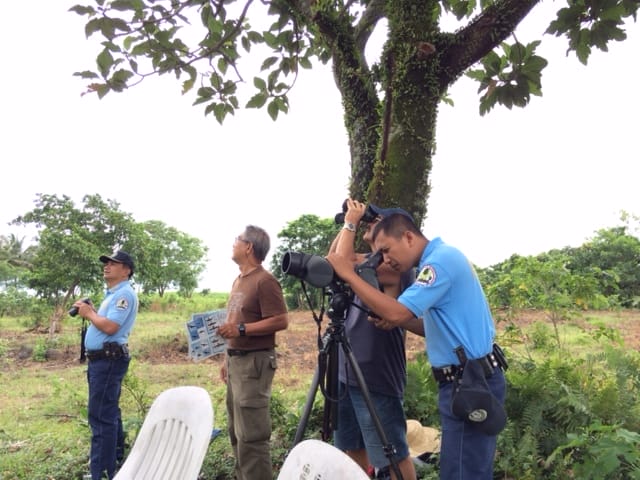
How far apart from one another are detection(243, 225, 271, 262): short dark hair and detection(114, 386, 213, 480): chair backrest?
48.8 inches

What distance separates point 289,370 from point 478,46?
5824 mm

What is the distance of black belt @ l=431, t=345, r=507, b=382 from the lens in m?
1.82

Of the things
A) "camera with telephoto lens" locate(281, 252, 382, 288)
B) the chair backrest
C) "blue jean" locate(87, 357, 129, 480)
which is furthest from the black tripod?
"blue jean" locate(87, 357, 129, 480)

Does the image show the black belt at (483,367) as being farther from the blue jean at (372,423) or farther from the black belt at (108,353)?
the black belt at (108,353)

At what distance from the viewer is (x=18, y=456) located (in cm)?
386

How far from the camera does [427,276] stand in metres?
1.82

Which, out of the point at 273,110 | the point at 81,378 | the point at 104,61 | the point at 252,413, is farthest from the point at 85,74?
the point at 81,378

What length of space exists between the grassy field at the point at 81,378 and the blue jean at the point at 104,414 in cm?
40

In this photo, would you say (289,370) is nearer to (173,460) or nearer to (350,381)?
(350,381)

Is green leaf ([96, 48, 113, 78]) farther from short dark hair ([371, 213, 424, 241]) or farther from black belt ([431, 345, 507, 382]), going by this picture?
black belt ([431, 345, 507, 382])

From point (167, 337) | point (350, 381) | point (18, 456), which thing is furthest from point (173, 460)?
point (167, 337)

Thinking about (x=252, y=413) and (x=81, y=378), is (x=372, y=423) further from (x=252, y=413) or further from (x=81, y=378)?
(x=81, y=378)

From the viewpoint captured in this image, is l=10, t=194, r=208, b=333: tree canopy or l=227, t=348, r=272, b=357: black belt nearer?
l=227, t=348, r=272, b=357: black belt

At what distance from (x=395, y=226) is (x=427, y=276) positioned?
0.89ft
